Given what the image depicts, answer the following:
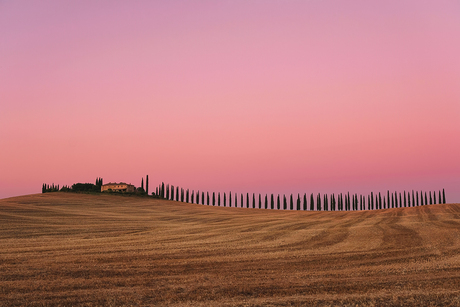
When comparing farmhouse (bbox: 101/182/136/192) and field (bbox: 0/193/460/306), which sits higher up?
farmhouse (bbox: 101/182/136/192)

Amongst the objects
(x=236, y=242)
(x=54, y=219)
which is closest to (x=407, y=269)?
(x=236, y=242)

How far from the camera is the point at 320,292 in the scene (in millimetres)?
12539

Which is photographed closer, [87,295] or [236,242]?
[87,295]

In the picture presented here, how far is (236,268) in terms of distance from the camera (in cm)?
1669

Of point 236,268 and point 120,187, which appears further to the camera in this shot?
point 120,187

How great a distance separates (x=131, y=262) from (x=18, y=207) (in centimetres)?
3757

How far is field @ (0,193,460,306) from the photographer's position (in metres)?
12.0

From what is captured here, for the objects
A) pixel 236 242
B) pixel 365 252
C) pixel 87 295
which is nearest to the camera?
pixel 87 295

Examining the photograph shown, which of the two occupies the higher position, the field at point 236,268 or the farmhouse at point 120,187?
the farmhouse at point 120,187

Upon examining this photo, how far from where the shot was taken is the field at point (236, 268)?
472 inches

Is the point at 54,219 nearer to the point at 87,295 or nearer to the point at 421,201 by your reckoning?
→ the point at 87,295

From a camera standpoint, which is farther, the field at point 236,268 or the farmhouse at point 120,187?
the farmhouse at point 120,187

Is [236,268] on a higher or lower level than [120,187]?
lower

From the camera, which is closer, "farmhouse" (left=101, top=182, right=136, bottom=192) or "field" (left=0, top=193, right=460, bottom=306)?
"field" (left=0, top=193, right=460, bottom=306)
